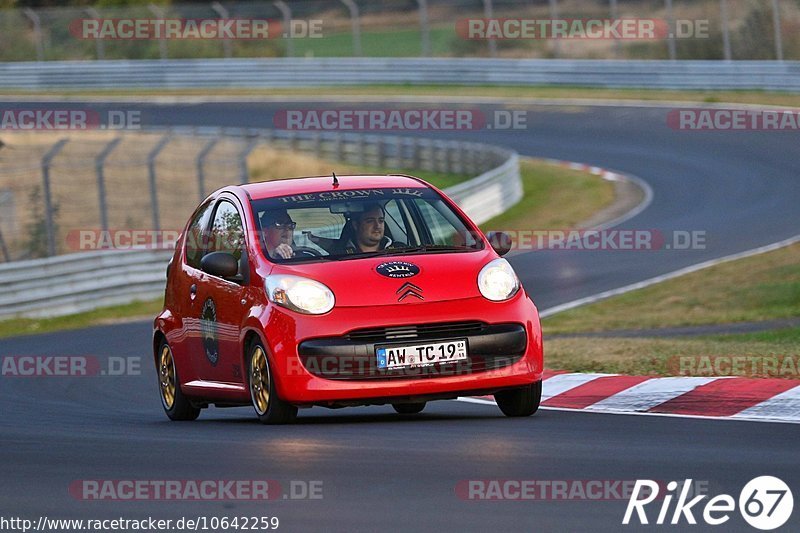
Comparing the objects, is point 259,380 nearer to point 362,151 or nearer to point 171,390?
point 171,390

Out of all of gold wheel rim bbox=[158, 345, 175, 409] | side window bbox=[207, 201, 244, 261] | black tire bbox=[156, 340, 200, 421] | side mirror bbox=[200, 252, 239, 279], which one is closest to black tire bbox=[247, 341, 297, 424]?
side mirror bbox=[200, 252, 239, 279]

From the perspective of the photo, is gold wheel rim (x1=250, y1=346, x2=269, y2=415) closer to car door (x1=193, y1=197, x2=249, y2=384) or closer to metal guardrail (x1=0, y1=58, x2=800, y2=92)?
car door (x1=193, y1=197, x2=249, y2=384)

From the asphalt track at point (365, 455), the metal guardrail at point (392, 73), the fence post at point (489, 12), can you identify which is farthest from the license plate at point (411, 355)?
the fence post at point (489, 12)

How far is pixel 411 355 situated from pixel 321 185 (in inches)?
67.9

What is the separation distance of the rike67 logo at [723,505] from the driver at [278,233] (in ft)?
11.4

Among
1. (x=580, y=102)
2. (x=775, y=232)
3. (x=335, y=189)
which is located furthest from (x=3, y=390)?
(x=580, y=102)

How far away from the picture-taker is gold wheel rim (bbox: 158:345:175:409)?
10562 millimetres

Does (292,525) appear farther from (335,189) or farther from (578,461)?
(335,189)

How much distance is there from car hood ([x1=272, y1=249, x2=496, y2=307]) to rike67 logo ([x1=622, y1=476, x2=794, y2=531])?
2.54m

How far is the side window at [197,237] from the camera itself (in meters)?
10.2

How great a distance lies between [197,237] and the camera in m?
10.4

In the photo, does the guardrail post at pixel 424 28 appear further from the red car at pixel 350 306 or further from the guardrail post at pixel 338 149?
the red car at pixel 350 306

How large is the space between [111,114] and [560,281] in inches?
1018

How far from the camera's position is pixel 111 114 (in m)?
43.1
